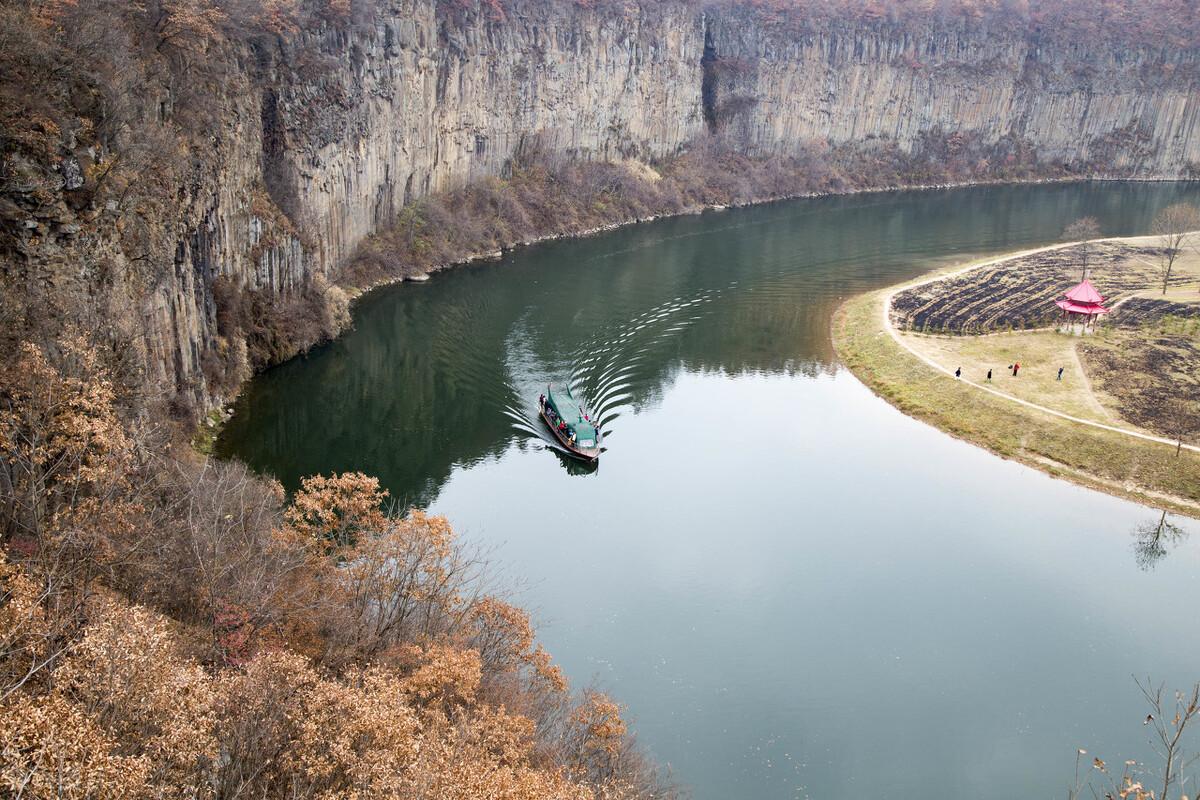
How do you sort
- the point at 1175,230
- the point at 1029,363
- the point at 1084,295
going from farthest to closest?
1. the point at 1175,230
2. the point at 1084,295
3. the point at 1029,363

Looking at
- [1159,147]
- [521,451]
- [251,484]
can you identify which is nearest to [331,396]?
[521,451]

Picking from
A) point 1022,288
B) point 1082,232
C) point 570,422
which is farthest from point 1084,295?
point 570,422

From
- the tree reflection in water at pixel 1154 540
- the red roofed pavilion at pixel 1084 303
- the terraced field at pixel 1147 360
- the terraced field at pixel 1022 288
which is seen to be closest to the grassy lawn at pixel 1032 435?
→ the tree reflection in water at pixel 1154 540

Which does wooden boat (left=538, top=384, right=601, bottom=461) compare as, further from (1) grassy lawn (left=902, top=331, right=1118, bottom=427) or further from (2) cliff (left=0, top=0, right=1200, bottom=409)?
(1) grassy lawn (left=902, top=331, right=1118, bottom=427)

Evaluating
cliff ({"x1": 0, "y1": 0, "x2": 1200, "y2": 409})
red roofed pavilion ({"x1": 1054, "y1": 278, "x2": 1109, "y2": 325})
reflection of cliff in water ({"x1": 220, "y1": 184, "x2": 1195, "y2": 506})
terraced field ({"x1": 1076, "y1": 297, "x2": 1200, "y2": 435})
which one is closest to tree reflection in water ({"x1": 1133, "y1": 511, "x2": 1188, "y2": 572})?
terraced field ({"x1": 1076, "y1": 297, "x2": 1200, "y2": 435})

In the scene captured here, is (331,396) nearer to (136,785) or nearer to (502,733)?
(502,733)

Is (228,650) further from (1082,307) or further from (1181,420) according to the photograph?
(1082,307)

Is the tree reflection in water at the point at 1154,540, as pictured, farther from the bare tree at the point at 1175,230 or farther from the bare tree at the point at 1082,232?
the bare tree at the point at 1082,232

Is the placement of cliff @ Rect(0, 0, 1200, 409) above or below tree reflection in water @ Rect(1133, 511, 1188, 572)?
above
